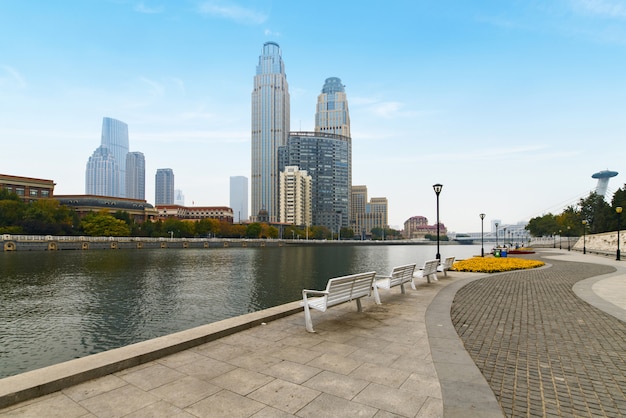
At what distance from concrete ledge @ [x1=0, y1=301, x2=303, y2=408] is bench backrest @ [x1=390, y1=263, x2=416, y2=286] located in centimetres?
581

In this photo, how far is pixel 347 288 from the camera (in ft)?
28.8

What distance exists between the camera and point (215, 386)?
4.99 metres

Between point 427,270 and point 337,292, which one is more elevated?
point 337,292

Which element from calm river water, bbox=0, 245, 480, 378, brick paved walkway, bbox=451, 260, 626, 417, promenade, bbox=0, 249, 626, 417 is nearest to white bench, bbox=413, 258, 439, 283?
brick paved walkway, bbox=451, 260, 626, 417

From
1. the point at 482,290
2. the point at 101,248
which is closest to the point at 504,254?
the point at 482,290

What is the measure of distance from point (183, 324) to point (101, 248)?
89.3m

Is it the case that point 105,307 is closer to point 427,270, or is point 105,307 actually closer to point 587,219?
point 427,270

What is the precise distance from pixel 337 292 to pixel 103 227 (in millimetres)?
112094

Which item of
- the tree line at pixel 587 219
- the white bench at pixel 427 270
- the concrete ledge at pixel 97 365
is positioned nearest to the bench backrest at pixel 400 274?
the white bench at pixel 427 270

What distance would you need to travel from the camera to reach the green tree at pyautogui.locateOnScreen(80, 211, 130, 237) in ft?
329

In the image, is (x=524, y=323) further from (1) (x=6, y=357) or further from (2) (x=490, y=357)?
(1) (x=6, y=357)

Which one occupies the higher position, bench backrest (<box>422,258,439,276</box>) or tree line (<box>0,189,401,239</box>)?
tree line (<box>0,189,401,239</box>)

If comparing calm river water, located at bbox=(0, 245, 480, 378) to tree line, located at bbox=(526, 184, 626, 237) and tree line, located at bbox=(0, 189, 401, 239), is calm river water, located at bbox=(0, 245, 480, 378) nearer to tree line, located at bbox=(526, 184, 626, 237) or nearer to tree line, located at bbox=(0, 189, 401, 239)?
tree line, located at bbox=(0, 189, 401, 239)

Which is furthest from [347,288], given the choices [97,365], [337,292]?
[97,365]
